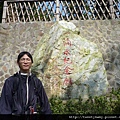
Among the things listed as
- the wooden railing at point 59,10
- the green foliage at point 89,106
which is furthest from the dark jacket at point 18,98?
the wooden railing at point 59,10

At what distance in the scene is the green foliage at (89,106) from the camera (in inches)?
131

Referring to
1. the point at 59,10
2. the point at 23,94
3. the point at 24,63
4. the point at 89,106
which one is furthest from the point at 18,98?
the point at 59,10

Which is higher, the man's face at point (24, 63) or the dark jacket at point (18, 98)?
the man's face at point (24, 63)

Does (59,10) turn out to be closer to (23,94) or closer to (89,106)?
(89,106)

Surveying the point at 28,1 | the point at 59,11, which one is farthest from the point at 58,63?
the point at 28,1

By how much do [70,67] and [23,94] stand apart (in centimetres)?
254

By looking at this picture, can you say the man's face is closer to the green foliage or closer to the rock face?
the green foliage

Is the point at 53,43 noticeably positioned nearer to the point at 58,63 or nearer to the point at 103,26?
the point at 58,63

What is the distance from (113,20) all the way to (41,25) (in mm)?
1971

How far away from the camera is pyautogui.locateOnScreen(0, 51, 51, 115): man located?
1.79 meters

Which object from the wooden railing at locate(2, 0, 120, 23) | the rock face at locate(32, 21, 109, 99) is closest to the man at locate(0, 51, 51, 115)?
the rock face at locate(32, 21, 109, 99)

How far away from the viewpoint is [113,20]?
239 inches

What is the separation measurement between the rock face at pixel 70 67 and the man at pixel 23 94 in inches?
87.4

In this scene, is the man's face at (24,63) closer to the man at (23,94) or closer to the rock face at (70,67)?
the man at (23,94)
